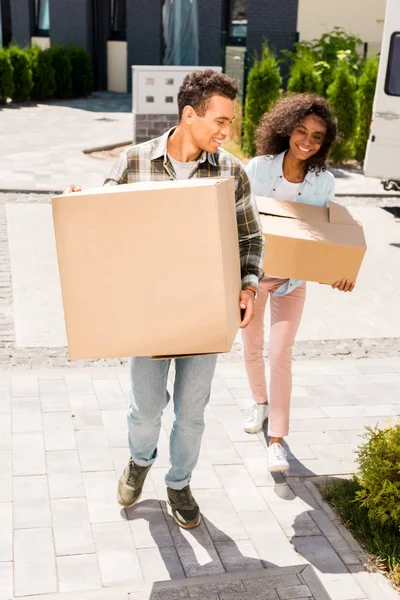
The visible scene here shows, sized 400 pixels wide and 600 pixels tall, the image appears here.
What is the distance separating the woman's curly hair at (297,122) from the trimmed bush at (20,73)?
18220 millimetres

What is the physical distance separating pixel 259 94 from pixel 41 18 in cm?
1472

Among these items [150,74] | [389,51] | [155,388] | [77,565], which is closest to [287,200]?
[155,388]

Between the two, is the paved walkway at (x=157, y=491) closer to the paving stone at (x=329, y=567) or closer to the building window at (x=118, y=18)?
the paving stone at (x=329, y=567)

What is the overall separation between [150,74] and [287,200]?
31.5 ft

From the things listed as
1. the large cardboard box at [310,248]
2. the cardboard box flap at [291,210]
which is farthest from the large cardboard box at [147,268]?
the cardboard box flap at [291,210]

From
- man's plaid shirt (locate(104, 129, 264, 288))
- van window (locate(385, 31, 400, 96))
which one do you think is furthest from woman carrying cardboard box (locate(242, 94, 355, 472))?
van window (locate(385, 31, 400, 96))

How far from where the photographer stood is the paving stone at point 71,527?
3533mm

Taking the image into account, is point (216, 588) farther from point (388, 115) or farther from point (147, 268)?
point (388, 115)

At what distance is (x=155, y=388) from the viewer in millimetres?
3561

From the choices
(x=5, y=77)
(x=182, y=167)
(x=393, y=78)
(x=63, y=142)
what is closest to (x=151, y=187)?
(x=182, y=167)

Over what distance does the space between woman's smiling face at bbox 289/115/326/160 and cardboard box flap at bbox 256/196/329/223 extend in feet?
0.80

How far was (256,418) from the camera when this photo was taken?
4.70 m

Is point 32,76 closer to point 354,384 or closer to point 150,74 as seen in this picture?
point 150,74

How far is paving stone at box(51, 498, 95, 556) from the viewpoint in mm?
3533
